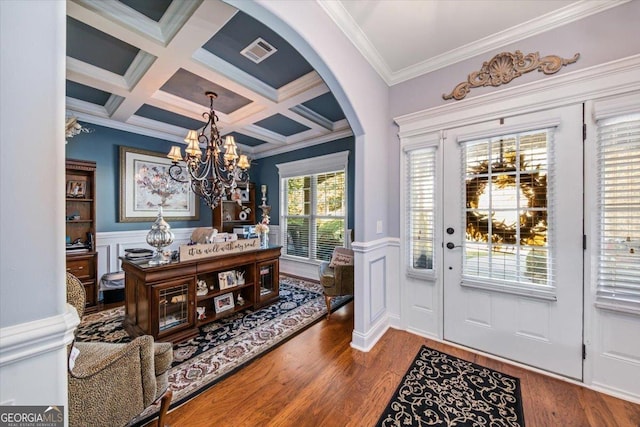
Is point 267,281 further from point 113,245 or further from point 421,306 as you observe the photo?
point 113,245

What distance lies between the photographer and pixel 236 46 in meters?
2.23

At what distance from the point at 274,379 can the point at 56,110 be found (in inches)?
80.7

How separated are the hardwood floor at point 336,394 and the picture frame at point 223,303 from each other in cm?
94

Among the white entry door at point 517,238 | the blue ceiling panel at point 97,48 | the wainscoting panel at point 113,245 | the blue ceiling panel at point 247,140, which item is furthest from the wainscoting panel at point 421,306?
the wainscoting panel at point 113,245

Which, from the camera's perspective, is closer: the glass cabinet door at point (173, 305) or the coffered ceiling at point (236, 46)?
the coffered ceiling at point (236, 46)

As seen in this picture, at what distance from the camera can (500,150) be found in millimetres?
2186

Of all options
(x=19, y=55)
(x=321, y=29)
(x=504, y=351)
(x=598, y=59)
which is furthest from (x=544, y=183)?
(x=19, y=55)

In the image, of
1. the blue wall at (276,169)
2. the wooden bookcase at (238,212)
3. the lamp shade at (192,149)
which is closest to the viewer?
the lamp shade at (192,149)

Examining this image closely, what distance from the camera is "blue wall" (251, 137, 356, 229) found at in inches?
162

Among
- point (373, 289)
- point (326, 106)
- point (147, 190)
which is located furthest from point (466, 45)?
point (147, 190)

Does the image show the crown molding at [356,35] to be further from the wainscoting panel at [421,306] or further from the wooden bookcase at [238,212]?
the wooden bookcase at [238,212]

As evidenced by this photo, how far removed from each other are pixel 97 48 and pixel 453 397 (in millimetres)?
4230

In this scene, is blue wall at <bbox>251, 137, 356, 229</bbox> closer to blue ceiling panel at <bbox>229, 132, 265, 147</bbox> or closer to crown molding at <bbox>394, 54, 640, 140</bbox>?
blue ceiling panel at <bbox>229, 132, 265, 147</bbox>

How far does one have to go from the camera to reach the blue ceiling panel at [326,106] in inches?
128
